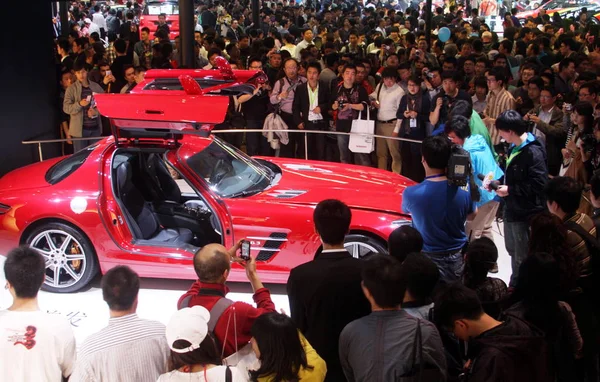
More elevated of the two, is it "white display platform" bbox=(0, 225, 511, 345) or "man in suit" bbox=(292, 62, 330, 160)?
"man in suit" bbox=(292, 62, 330, 160)

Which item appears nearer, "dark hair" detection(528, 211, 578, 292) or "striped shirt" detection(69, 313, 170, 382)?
"striped shirt" detection(69, 313, 170, 382)

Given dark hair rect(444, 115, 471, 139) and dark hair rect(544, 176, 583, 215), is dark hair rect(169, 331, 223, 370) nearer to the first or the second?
dark hair rect(544, 176, 583, 215)

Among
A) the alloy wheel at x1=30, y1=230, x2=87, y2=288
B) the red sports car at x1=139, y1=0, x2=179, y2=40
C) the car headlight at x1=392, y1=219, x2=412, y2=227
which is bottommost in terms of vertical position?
the alloy wheel at x1=30, y1=230, x2=87, y2=288

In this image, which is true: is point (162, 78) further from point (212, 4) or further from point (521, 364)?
point (212, 4)

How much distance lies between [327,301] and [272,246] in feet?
8.45

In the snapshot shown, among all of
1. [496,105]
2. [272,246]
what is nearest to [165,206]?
[272,246]

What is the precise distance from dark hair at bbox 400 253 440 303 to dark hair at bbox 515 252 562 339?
507 mm

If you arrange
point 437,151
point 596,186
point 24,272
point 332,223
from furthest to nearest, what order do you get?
point 437,151 < point 596,186 < point 332,223 < point 24,272

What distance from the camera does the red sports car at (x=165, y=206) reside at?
6695 mm

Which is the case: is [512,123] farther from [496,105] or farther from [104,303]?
[104,303]

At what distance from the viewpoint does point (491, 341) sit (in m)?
3.70

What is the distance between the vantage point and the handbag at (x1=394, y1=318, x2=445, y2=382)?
12.1ft

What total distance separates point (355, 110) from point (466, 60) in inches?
103

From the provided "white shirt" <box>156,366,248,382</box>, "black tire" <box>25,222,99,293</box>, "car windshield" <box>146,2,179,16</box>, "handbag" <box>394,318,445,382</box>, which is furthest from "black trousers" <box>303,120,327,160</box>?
"car windshield" <box>146,2,179,16</box>
